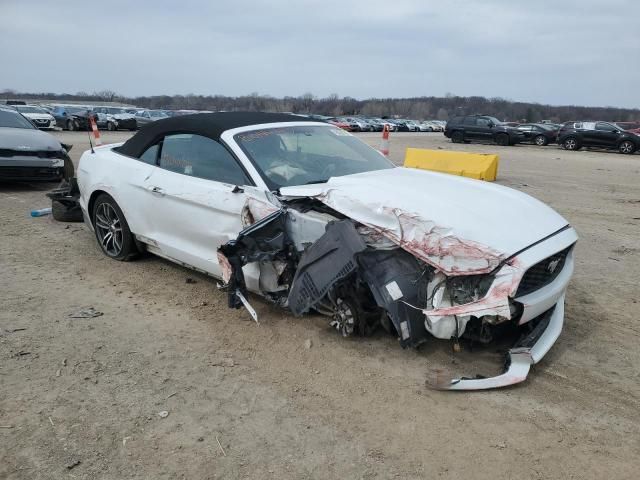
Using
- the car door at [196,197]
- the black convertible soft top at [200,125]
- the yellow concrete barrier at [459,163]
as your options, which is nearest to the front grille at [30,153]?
the black convertible soft top at [200,125]

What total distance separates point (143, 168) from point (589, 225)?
252 inches

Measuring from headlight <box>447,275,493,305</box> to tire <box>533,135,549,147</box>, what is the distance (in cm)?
2896

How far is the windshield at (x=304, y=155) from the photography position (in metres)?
4.24

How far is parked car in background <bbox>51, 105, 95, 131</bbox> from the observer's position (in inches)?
Result: 1225

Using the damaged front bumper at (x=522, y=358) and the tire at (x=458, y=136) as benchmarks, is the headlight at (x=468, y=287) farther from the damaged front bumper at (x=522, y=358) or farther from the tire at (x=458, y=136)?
the tire at (x=458, y=136)

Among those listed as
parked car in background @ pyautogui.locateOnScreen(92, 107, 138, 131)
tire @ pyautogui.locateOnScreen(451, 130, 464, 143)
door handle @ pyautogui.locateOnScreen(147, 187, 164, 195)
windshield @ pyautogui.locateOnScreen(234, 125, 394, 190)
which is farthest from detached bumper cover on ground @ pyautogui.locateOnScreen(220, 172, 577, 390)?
parked car in background @ pyautogui.locateOnScreen(92, 107, 138, 131)

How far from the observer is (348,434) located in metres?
2.80

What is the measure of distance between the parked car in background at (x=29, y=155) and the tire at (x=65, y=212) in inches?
97.9

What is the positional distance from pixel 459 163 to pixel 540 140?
19760 mm

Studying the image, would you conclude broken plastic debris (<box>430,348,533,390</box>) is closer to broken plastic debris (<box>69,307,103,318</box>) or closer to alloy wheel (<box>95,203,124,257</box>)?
broken plastic debris (<box>69,307,103,318</box>)

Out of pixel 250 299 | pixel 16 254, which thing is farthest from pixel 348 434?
pixel 16 254

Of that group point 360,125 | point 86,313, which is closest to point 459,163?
point 86,313

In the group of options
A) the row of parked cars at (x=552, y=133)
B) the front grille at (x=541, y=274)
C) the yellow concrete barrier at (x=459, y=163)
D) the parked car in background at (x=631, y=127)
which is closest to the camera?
the front grille at (x=541, y=274)

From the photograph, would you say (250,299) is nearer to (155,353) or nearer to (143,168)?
(155,353)
